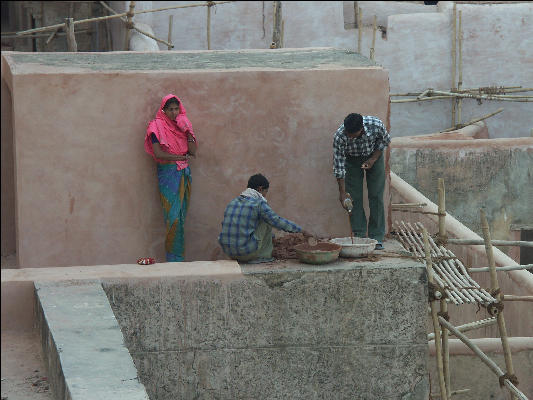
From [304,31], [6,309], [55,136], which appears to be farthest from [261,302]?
[304,31]

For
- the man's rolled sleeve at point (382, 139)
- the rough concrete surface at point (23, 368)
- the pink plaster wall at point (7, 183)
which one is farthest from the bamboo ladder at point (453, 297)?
the pink plaster wall at point (7, 183)

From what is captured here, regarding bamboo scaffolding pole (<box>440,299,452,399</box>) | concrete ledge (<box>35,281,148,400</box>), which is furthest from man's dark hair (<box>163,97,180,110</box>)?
bamboo scaffolding pole (<box>440,299,452,399</box>)

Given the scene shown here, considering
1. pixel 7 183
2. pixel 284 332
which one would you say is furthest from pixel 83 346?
pixel 7 183

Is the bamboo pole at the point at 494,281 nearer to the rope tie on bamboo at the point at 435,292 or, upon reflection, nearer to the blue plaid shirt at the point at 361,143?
the rope tie on bamboo at the point at 435,292

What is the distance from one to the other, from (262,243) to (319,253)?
18.1 inches

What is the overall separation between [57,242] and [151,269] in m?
1.43

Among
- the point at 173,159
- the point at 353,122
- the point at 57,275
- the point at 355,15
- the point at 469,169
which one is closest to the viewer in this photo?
the point at 57,275

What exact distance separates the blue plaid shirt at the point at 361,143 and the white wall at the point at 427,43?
10684 millimetres

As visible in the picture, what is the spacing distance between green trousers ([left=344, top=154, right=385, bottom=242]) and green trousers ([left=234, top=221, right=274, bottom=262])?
3.29 ft

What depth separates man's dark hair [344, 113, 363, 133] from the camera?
7.66 metres

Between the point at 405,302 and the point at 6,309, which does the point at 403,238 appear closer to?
A: the point at 405,302

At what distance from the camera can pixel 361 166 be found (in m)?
8.02

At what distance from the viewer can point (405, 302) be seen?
7.27 metres

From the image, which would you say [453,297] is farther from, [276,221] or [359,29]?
[359,29]
